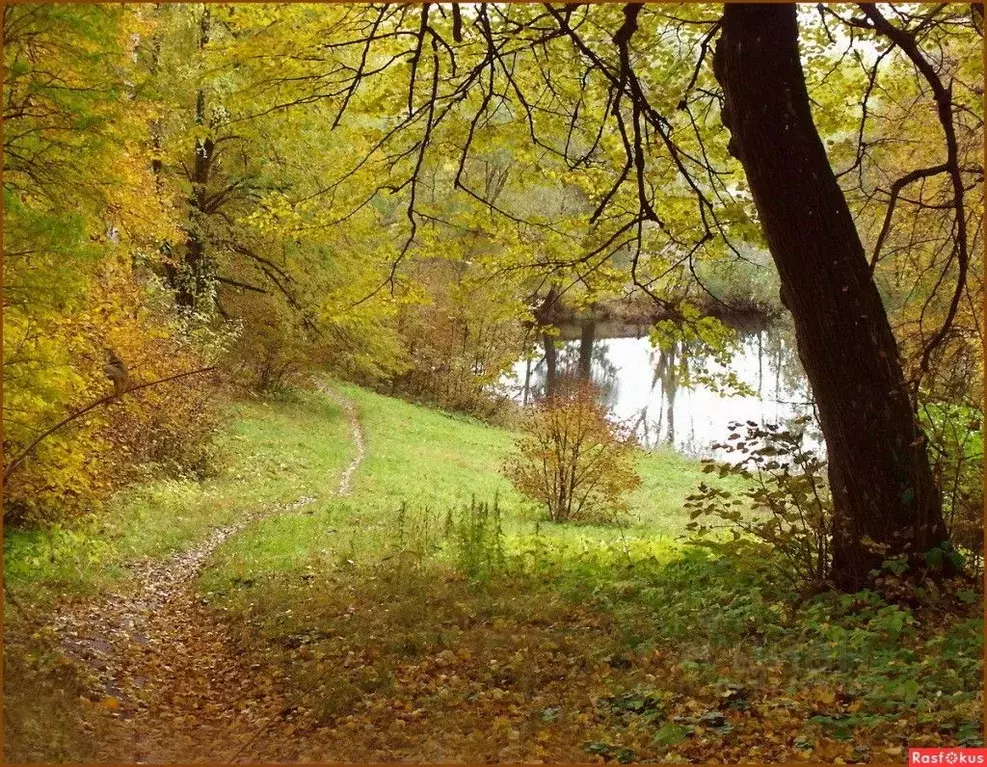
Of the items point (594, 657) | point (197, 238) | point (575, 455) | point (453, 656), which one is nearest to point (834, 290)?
point (594, 657)

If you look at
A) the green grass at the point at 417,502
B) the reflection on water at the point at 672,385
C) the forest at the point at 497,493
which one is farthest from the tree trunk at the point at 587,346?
the forest at the point at 497,493

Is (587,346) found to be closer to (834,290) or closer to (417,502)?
(417,502)

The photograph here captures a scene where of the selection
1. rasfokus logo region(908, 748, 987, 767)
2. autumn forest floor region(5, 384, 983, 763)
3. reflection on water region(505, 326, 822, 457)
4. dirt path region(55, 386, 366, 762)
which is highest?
reflection on water region(505, 326, 822, 457)

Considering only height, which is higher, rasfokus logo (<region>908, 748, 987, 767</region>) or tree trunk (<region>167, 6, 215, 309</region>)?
tree trunk (<region>167, 6, 215, 309</region>)

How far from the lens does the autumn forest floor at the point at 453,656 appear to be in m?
4.26

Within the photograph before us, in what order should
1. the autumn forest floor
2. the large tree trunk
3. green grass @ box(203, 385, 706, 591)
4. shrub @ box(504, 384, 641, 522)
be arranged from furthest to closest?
shrub @ box(504, 384, 641, 522) → green grass @ box(203, 385, 706, 591) → the large tree trunk → the autumn forest floor

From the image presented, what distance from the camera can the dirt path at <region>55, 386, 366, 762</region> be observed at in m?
4.99

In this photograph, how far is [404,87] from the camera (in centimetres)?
819

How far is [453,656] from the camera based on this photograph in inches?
234

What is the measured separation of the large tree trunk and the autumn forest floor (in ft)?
1.95

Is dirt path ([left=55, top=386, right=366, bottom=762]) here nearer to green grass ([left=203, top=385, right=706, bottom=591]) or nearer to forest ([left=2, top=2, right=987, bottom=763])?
forest ([left=2, top=2, right=987, bottom=763])

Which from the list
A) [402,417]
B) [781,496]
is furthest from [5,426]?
[402,417]

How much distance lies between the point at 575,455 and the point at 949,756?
35.3ft

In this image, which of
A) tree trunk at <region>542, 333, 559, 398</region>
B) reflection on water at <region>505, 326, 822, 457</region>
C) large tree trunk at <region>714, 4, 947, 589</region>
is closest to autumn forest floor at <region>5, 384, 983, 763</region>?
large tree trunk at <region>714, 4, 947, 589</region>
